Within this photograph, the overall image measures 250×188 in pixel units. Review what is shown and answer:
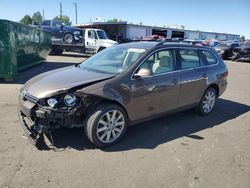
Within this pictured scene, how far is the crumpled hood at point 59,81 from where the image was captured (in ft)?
13.5

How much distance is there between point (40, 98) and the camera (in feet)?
13.4

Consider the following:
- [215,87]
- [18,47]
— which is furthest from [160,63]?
[18,47]

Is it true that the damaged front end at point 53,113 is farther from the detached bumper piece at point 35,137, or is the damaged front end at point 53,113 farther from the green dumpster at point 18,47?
the green dumpster at point 18,47

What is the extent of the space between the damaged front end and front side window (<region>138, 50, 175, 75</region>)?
1411 mm

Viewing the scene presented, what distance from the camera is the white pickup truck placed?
21562 mm

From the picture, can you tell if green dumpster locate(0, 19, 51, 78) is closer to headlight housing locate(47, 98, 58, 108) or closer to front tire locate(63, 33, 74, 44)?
front tire locate(63, 33, 74, 44)

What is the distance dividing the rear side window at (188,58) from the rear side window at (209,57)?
0.34m

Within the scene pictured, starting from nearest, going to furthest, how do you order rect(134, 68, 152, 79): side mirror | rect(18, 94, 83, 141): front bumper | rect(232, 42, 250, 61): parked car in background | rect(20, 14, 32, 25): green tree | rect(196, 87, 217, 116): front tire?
rect(18, 94, 83, 141): front bumper < rect(134, 68, 152, 79): side mirror < rect(196, 87, 217, 116): front tire < rect(232, 42, 250, 61): parked car in background < rect(20, 14, 32, 25): green tree

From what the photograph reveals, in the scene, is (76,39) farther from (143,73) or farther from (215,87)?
(143,73)

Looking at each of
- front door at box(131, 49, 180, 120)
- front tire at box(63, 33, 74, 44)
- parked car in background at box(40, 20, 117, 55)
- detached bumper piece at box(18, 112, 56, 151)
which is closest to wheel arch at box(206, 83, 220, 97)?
front door at box(131, 49, 180, 120)

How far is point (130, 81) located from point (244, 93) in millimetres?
6498

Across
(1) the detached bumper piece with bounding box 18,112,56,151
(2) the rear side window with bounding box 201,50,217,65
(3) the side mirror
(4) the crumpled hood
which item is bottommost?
(1) the detached bumper piece with bounding box 18,112,56,151

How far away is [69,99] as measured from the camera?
13.4ft

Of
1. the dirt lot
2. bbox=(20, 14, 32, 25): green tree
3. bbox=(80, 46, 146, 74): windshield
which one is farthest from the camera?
bbox=(20, 14, 32, 25): green tree
